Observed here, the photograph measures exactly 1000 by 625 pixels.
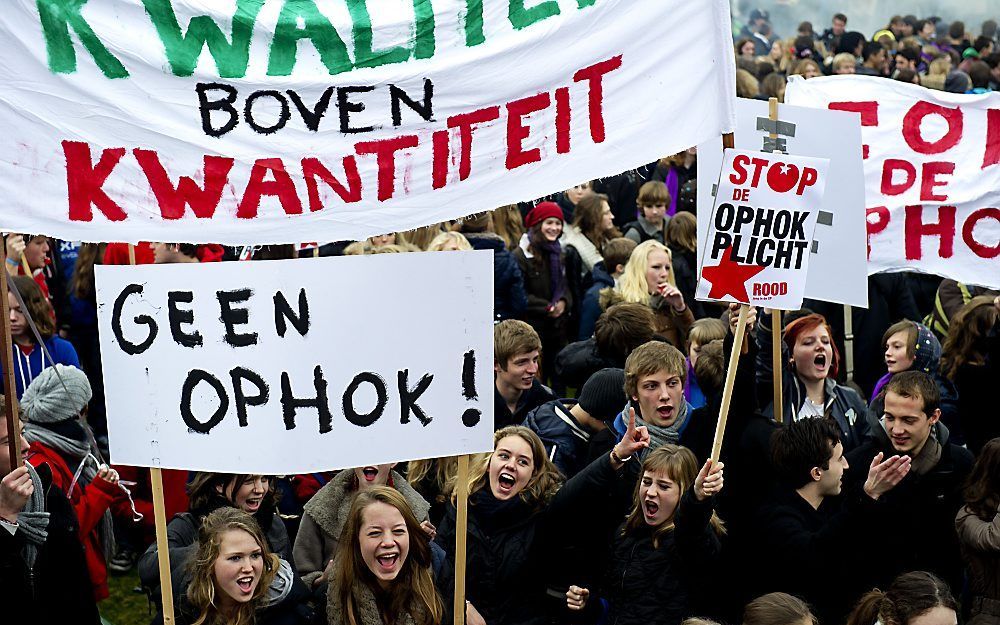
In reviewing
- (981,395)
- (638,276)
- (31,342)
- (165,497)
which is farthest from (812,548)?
(31,342)

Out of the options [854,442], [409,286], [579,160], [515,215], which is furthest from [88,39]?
[515,215]

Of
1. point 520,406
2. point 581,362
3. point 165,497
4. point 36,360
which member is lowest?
point 165,497

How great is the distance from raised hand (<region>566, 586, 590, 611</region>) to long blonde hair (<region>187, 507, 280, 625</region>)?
48.3 inches

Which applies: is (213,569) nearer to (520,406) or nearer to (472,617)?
(472,617)

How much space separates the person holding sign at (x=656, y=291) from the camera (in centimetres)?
830

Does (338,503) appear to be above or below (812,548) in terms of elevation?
above

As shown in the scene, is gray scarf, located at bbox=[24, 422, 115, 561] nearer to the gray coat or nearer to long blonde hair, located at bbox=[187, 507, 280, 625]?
the gray coat

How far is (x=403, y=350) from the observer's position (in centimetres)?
470

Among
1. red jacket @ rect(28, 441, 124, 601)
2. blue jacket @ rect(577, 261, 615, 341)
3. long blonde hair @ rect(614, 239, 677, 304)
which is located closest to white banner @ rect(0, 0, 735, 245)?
red jacket @ rect(28, 441, 124, 601)

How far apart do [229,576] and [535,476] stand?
137 cm

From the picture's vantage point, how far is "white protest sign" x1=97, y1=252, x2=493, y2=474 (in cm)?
454

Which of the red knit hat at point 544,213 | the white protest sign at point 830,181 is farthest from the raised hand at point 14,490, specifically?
the red knit hat at point 544,213

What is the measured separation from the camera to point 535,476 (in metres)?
5.64

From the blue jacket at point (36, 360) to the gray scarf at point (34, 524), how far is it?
2643 millimetres
